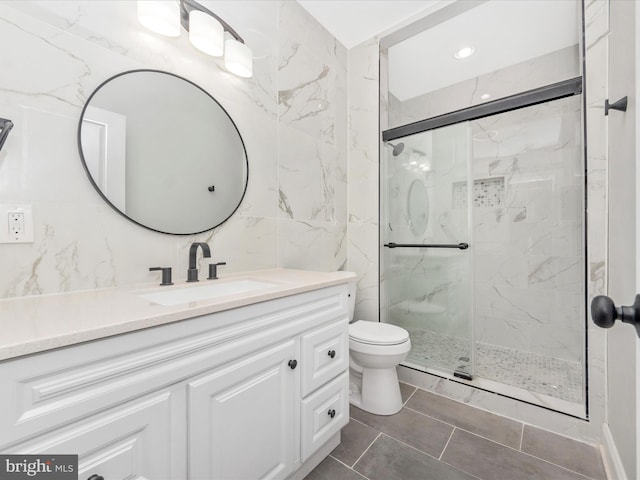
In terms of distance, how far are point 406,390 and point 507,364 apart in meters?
0.90

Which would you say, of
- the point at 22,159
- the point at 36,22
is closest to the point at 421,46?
the point at 36,22

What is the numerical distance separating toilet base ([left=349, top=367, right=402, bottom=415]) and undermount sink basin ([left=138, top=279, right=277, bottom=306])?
0.96 meters

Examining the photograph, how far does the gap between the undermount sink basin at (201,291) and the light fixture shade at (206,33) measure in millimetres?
1163

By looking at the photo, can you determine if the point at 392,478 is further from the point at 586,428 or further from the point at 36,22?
the point at 36,22

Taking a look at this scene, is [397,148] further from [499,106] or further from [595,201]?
[595,201]

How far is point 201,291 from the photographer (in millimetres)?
1295

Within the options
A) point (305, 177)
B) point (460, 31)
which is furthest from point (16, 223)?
point (460, 31)

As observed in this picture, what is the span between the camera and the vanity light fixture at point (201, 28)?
1203mm

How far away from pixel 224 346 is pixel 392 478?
101 centimetres

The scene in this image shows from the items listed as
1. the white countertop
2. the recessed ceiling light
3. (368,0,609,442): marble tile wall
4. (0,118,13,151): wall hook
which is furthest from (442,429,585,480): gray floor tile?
the recessed ceiling light

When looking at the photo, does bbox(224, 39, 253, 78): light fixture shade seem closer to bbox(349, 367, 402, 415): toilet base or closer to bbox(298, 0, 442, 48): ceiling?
bbox(298, 0, 442, 48): ceiling

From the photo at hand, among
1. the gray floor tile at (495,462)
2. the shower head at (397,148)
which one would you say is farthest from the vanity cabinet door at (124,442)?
the shower head at (397,148)

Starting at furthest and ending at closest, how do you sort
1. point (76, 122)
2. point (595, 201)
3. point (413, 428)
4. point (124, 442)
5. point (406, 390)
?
1. point (406, 390)
2. point (413, 428)
3. point (595, 201)
4. point (76, 122)
5. point (124, 442)

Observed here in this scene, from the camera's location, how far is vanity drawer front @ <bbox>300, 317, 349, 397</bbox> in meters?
1.19
